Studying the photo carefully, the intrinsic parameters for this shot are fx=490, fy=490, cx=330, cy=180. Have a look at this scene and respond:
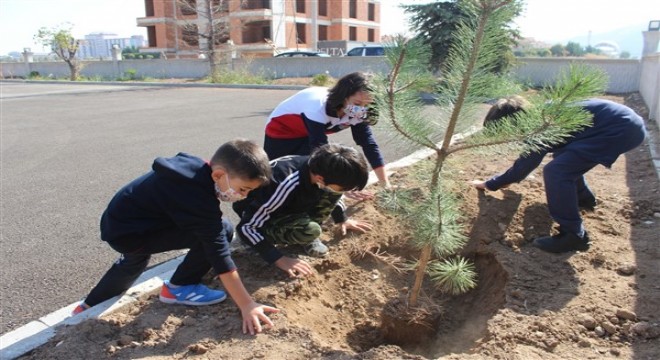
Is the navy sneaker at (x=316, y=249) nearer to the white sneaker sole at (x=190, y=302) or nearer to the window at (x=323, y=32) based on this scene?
the white sneaker sole at (x=190, y=302)

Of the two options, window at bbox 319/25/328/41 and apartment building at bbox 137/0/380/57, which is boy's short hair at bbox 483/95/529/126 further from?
window at bbox 319/25/328/41

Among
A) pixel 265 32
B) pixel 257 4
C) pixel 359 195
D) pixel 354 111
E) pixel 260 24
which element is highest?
pixel 257 4

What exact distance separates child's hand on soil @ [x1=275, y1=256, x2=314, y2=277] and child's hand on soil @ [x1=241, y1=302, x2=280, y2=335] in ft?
1.39

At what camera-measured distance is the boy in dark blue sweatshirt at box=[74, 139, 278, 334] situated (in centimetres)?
223

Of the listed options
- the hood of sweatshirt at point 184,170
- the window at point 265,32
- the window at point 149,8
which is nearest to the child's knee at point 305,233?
the hood of sweatshirt at point 184,170

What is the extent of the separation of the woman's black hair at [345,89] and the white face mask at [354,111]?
0.05m

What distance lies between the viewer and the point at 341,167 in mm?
2518

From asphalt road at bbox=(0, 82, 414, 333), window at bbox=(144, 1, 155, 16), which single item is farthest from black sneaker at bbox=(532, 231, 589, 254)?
window at bbox=(144, 1, 155, 16)

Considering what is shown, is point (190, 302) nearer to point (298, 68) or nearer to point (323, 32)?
point (298, 68)

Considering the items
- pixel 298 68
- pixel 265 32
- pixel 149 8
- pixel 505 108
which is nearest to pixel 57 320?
pixel 505 108

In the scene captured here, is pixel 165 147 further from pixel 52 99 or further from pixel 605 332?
pixel 52 99

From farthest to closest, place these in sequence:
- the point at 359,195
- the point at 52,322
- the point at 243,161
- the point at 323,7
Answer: the point at 323,7
the point at 359,195
the point at 52,322
the point at 243,161

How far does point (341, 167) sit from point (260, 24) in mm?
40033

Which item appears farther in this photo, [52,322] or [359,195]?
[359,195]
